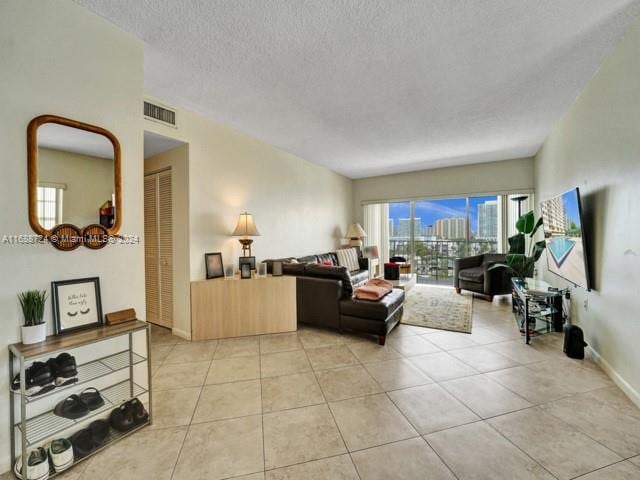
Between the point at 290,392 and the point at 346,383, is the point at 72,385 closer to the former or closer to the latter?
the point at 290,392

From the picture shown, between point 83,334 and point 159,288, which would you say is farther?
point 159,288

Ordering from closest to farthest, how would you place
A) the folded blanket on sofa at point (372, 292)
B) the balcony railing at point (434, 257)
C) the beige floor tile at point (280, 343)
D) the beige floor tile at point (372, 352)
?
the beige floor tile at point (372, 352)
the beige floor tile at point (280, 343)
the folded blanket on sofa at point (372, 292)
the balcony railing at point (434, 257)

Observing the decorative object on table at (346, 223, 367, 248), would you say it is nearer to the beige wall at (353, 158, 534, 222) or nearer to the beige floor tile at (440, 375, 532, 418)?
the beige wall at (353, 158, 534, 222)

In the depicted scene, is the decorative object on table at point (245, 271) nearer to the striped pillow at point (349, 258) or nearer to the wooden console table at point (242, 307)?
the wooden console table at point (242, 307)

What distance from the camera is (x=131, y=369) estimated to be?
73.2 inches

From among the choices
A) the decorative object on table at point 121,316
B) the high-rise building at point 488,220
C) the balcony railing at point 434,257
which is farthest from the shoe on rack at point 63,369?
the high-rise building at point 488,220

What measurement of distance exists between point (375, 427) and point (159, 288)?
323 cm

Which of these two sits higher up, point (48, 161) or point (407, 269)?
point (48, 161)

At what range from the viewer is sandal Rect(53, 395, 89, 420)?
152 centimetres

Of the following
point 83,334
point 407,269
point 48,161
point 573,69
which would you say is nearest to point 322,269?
point 83,334

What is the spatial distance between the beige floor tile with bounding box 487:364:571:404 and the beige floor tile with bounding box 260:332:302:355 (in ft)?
6.30

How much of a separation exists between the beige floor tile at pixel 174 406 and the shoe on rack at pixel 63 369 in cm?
62

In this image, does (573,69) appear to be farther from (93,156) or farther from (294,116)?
(93,156)

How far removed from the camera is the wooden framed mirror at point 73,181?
150 centimetres
